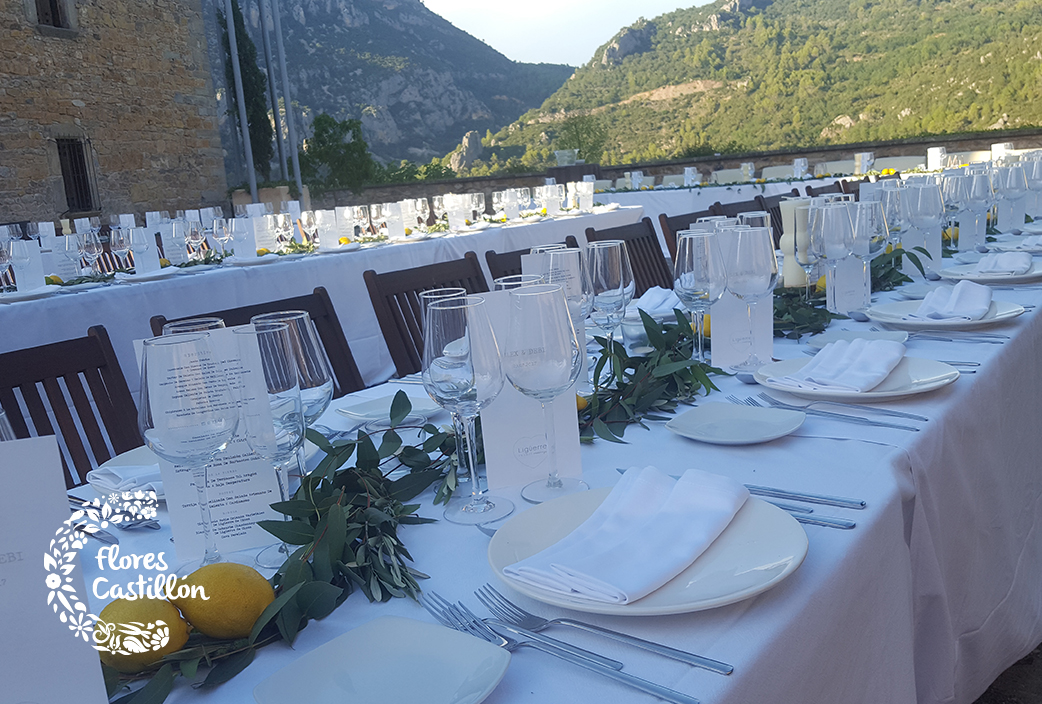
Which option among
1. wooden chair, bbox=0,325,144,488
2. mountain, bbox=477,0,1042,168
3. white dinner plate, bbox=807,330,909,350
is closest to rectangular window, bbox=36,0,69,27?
mountain, bbox=477,0,1042,168

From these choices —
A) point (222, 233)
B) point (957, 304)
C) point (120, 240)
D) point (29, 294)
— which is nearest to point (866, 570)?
point (957, 304)

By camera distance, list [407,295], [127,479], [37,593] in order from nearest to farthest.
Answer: [37,593] < [127,479] < [407,295]

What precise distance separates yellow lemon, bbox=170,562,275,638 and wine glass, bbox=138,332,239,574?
156mm

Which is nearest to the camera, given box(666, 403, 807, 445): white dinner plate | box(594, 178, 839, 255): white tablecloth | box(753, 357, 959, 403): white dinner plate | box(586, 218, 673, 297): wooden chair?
box(666, 403, 807, 445): white dinner plate

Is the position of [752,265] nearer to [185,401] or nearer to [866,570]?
[866,570]

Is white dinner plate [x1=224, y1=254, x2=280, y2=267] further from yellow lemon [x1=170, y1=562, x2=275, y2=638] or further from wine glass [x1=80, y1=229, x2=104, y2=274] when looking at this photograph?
yellow lemon [x1=170, y1=562, x2=275, y2=638]

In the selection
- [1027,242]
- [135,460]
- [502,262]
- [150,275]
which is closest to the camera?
[135,460]

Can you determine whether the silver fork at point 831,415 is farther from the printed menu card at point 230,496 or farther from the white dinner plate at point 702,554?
the printed menu card at point 230,496

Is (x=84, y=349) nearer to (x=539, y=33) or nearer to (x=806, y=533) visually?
(x=806, y=533)

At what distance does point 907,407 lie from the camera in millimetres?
1043

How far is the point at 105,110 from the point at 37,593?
13179 millimetres

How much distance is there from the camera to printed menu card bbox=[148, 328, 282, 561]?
30.9 inches

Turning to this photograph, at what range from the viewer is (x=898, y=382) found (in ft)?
3.64

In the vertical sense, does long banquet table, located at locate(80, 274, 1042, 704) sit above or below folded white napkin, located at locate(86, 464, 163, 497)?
below
